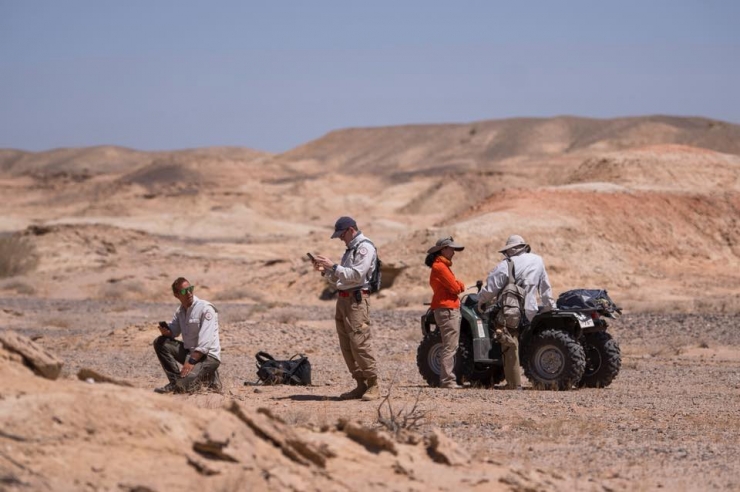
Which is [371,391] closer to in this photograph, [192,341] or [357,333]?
[357,333]

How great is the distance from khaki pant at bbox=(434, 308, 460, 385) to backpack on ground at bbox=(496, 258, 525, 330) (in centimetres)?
54

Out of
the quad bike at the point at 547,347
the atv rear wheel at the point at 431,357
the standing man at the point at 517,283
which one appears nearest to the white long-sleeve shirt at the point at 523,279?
the standing man at the point at 517,283

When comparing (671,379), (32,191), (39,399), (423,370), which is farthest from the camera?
(32,191)

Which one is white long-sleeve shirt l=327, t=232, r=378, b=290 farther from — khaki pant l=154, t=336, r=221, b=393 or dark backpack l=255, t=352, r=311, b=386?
dark backpack l=255, t=352, r=311, b=386

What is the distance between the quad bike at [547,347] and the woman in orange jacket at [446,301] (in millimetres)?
357

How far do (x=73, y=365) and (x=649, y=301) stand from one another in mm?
16985

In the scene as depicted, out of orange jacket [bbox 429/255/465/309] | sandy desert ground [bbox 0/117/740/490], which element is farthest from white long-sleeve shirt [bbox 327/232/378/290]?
orange jacket [bbox 429/255/465/309]

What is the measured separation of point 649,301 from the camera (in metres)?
29.2

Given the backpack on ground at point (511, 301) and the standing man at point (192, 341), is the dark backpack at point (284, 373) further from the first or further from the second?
the backpack on ground at point (511, 301)

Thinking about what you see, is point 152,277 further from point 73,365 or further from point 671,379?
point 671,379

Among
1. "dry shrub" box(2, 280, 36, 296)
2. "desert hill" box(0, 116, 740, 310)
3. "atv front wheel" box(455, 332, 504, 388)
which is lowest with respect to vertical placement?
"dry shrub" box(2, 280, 36, 296)

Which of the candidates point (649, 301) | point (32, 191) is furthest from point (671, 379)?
point (32, 191)

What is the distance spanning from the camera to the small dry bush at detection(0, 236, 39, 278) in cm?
4192

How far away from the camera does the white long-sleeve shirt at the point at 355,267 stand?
11211mm
